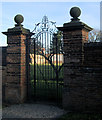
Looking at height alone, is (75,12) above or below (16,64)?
above

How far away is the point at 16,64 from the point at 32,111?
71.9 inches

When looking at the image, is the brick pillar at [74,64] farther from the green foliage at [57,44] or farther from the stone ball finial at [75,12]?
the green foliage at [57,44]

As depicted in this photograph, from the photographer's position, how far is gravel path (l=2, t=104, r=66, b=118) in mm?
4375

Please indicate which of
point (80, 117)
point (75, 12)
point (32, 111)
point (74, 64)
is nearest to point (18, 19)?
point (75, 12)

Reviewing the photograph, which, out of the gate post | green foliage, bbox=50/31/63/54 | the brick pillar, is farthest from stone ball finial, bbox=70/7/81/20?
the gate post

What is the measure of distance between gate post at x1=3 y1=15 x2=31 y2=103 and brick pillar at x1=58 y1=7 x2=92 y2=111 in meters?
1.67

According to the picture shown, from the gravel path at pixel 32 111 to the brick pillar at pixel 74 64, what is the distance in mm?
446

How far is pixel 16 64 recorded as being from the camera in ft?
18.2

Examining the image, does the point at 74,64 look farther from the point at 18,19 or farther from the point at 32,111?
the point at 18,19

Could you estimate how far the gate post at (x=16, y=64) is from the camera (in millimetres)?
5508

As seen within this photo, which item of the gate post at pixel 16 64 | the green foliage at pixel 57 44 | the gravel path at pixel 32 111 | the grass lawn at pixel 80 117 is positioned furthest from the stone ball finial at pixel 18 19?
the grass lawn at pixel 80 117

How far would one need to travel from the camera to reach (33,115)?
14.4ft

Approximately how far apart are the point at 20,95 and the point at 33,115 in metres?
1.28

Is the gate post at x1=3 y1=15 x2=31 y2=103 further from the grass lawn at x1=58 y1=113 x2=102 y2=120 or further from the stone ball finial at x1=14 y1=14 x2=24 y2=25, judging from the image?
the grass lawn at x1=58 y1=113 x2=102 y2=120
